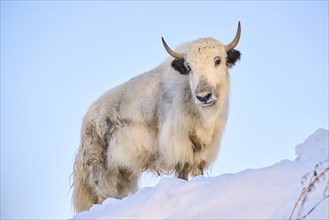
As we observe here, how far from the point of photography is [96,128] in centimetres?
858

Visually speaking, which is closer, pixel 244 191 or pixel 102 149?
pixel 244 191

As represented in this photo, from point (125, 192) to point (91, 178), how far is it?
0.65 meters

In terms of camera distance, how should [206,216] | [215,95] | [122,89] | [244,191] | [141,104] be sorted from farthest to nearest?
[122,89] → [141,104] → [215,95] → [244,191] → [206,216]

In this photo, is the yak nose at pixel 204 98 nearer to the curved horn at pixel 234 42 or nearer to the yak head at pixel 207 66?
the yak head at pixel 207 66

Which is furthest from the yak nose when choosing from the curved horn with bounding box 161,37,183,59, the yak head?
the curved horn with bounding box 161,37,183,59

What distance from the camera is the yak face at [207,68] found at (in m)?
7.18

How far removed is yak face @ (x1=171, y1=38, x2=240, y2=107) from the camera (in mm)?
7184

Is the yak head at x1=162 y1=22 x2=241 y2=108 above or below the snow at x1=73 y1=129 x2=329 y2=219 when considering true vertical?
above

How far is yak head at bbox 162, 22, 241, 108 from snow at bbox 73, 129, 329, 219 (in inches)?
121

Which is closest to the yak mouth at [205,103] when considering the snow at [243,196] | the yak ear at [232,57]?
the yak ear at [232,57]

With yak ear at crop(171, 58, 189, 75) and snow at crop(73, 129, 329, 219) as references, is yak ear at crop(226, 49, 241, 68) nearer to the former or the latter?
yak ear at crop(171, 58, 189, 75)

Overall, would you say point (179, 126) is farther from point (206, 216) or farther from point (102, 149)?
point (206, 216)

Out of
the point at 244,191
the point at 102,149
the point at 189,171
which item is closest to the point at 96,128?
the point at 102,149

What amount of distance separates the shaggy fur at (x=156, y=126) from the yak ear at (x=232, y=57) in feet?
0.05
